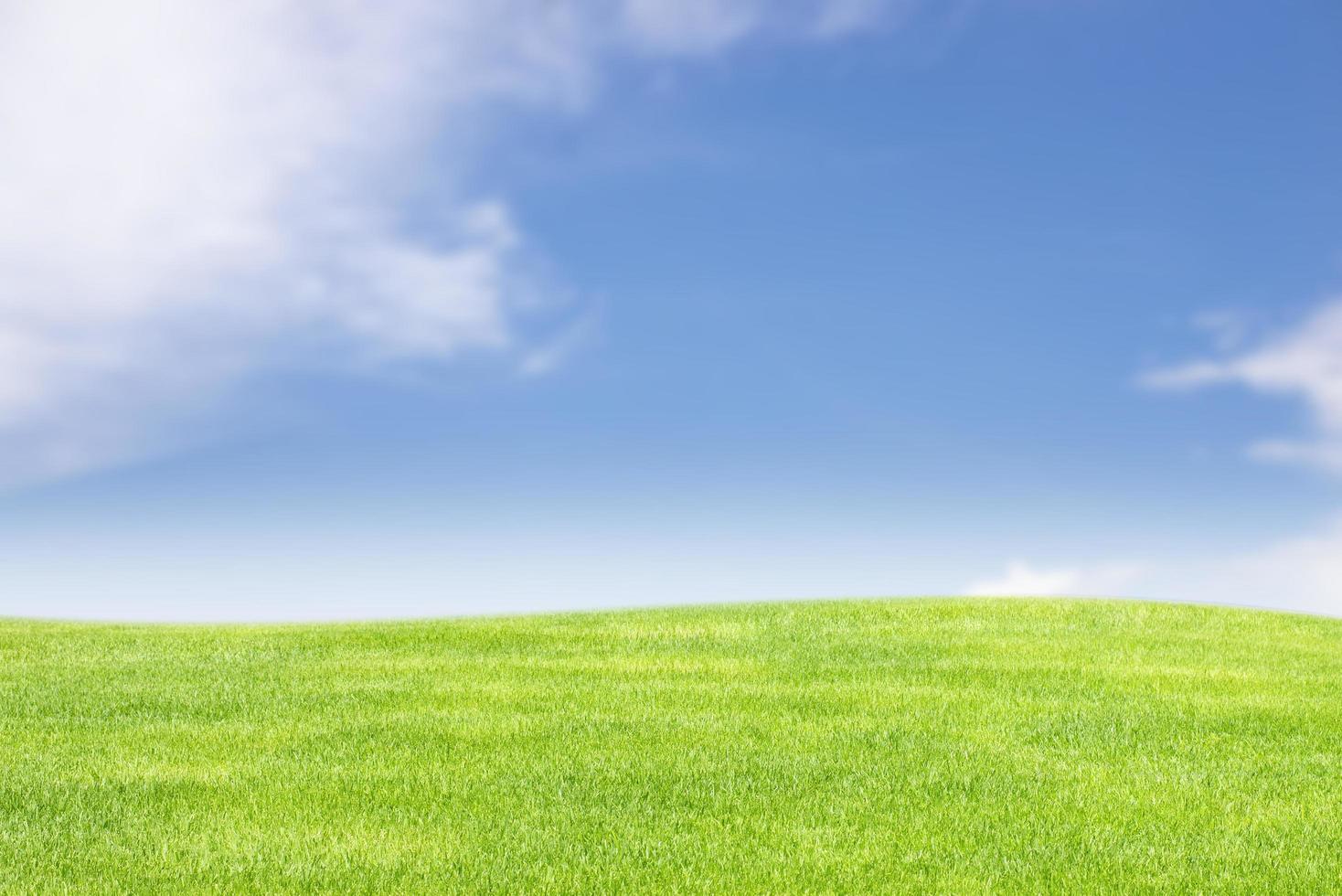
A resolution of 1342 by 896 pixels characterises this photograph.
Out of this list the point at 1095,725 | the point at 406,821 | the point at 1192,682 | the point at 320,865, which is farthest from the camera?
the point at 1192,682

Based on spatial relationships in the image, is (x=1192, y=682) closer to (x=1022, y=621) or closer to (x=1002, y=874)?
(x=1022, y=621)

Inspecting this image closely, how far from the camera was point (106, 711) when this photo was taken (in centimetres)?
1321

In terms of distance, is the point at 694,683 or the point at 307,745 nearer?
the point at 307,745

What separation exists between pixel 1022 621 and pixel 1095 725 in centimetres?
676

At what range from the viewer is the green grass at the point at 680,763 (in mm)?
8023

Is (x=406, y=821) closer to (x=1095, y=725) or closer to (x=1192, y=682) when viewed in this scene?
(x=1095, y=725)

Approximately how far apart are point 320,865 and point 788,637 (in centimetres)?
1011

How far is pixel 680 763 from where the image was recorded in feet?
33.9

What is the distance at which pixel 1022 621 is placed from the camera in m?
18.6

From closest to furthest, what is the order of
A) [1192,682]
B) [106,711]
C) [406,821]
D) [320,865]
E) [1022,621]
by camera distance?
[320,865] → [406,821] → [106,711] → [1192,682] → [1022,621]

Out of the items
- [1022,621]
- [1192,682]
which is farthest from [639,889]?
[1022,621]

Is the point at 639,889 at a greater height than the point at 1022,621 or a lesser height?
lesser

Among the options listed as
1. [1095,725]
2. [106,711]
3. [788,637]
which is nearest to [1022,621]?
[788,637]

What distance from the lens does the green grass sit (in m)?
8.02
